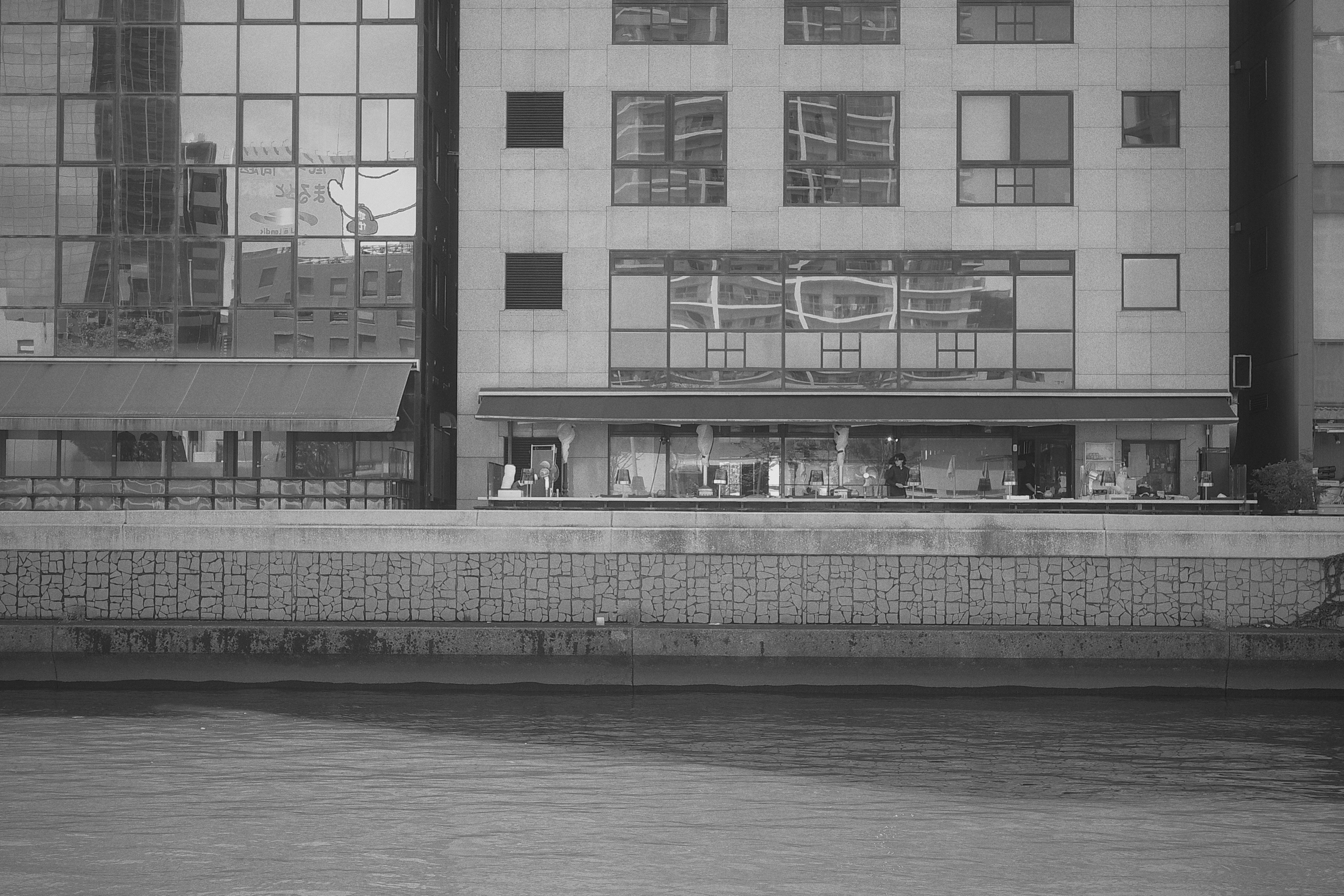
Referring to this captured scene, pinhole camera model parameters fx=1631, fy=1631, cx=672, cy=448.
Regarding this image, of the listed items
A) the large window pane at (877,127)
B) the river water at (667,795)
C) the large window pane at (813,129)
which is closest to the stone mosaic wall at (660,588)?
the river water at (667,795)

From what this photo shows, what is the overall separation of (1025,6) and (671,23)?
7.99 metres

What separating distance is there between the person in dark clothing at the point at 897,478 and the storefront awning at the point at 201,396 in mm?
10687

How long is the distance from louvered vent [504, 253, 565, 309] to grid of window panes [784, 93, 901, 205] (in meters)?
5.53

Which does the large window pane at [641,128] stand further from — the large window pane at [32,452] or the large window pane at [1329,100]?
the large window pane at [32,452]

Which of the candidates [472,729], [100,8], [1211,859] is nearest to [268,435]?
[100,8]

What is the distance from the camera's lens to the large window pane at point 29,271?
36.2 metres

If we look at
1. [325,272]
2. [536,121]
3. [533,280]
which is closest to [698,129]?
[536,121]

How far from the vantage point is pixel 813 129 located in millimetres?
36562

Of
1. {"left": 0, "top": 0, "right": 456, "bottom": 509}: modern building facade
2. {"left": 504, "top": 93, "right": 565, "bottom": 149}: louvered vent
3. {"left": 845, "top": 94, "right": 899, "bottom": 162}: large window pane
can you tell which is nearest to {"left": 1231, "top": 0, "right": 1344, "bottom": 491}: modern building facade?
{"left": 845, "top": 94, "right": 899, "bottom": 162}: large window pane

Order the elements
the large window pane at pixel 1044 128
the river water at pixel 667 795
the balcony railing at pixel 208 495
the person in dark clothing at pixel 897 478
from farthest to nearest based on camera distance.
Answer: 1. the large window pane at pixel 1044 128
2. the person in dark clothing at pixel 897 478
3. the balcony railing at pixel 208 495
4. the river water at pixel 667 795

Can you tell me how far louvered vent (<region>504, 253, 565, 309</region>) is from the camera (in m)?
36.7

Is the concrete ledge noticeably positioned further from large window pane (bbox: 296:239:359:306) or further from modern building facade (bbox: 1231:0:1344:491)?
large window pane (bbox: 296:239:359:306)

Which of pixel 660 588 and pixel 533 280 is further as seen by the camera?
pixel 533 280

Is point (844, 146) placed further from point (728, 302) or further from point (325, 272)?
→ point (325, 272)
